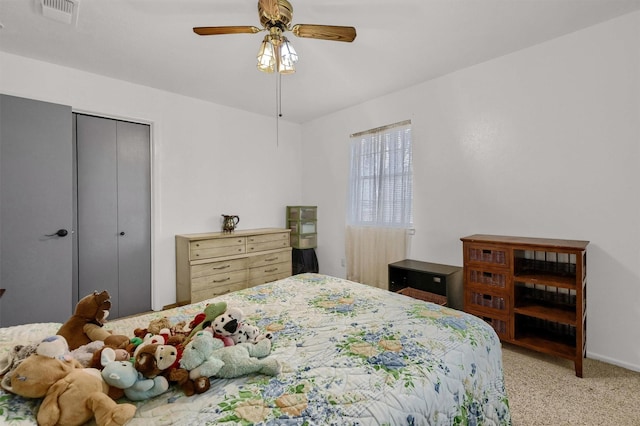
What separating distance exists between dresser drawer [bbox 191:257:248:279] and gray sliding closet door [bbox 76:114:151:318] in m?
0.64

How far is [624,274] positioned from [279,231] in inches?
140

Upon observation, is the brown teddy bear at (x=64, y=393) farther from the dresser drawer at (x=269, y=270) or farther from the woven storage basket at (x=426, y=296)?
the dresser drawer at (x=269, y=270)

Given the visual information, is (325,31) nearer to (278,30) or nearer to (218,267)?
(278,30)

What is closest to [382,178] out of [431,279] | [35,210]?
[431,279]

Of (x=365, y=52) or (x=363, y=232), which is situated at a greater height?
(x=365, y=52)

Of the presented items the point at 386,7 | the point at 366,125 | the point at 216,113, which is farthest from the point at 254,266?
the point at 386,7

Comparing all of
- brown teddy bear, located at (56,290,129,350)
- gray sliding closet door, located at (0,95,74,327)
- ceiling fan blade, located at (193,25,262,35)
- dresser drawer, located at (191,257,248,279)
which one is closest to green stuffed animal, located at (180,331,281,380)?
brown teddy bear, located at (56,290,129,350)

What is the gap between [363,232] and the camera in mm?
4004

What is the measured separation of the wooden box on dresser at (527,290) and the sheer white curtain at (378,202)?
105 cm

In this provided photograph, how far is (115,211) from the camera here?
3260 mm

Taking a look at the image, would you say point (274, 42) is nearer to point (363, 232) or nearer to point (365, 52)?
point (365, 52)

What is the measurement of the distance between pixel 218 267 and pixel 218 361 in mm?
2641

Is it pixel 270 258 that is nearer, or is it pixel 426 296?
pixel 426 296

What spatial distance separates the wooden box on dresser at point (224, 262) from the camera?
3.39 metres
